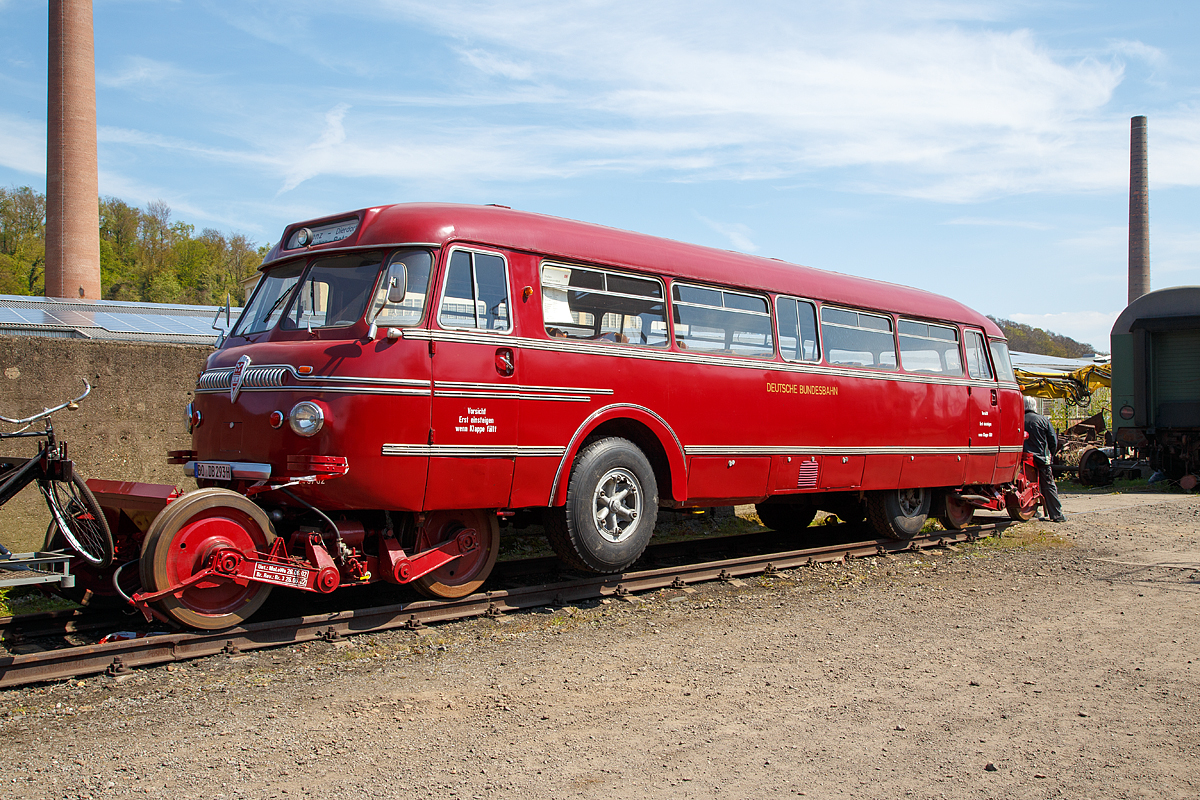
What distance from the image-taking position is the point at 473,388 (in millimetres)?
6523

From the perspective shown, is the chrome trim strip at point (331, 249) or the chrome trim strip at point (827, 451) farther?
the chrome trim strip at point (827, 451)

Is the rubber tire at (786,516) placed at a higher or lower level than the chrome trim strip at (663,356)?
lower

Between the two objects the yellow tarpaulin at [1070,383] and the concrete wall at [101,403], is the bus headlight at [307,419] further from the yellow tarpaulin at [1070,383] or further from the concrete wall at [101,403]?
the yellow tarpaulin at [1070,383]

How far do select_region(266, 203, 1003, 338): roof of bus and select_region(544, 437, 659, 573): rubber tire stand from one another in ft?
5.14

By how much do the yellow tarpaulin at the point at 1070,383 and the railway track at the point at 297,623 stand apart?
18.7m

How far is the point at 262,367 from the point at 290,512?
1.05 m

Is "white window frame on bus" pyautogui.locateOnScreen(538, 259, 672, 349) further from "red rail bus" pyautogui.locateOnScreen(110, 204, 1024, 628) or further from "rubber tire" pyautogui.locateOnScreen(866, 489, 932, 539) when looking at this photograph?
"rubber tire" pyautogui.locateOnScreen(866, 489, 932, 539)

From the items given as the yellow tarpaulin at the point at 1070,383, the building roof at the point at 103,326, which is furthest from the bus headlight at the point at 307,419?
the yellow tarpaulin at the point at 1070,383

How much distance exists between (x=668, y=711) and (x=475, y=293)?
3.27m

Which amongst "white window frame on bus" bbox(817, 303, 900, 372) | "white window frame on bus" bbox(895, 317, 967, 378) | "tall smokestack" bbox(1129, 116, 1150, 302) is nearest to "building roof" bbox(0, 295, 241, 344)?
"white window frame on bus" bbox(817, 303, 900, 372)

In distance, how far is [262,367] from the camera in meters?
6.42

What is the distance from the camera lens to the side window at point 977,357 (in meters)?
11.8

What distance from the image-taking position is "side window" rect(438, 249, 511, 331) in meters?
6.55

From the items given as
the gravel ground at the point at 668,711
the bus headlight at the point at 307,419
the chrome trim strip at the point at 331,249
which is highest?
the chrome trim strip at the point at 331,249
